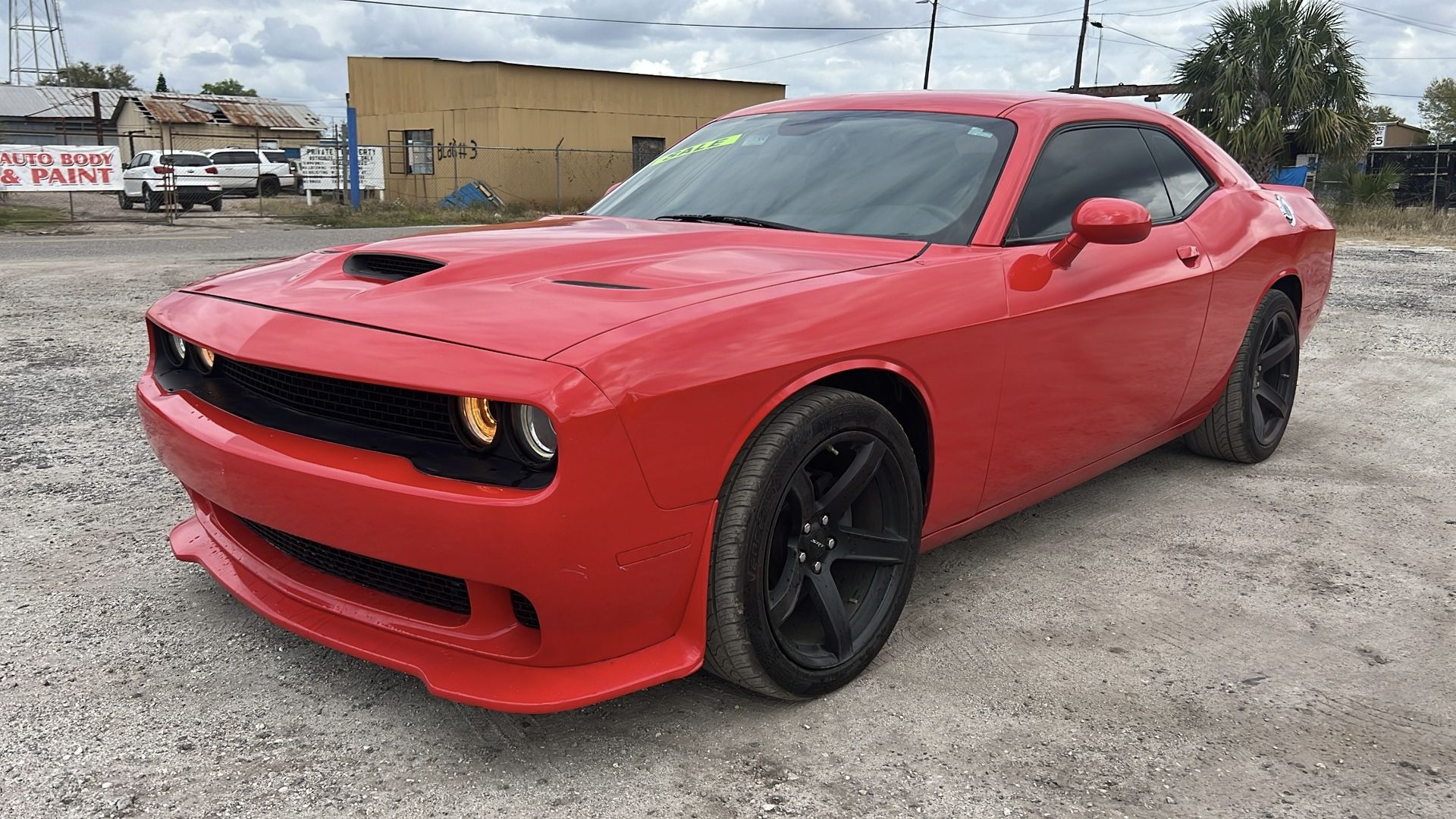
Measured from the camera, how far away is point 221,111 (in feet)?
143

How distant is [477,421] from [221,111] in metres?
47.2

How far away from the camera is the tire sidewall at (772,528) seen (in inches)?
87.0

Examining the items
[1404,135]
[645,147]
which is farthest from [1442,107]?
[645,147]

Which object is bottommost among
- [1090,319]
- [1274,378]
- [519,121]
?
[1274,378]

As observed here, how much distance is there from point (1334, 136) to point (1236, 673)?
62.3 feet

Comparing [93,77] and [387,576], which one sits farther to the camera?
[93,77]

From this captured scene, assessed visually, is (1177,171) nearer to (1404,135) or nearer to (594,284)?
(594,284)

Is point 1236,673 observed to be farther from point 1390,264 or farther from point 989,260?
point 1390,264

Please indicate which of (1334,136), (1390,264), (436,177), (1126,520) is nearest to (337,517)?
(1126,520)

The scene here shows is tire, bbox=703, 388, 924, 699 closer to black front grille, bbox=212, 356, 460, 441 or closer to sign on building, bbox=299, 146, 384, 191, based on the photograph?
black front grille, bbox=212, 356, 460, 441

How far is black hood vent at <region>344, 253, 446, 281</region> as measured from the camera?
2.51 meters

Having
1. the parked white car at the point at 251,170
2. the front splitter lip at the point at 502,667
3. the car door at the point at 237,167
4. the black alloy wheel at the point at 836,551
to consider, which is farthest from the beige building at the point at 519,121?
the front splitter lip at the point at 502,667

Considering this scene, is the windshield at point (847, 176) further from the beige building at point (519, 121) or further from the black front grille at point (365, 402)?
the beige building at point (519, 121)

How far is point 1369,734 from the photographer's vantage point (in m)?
2.37
